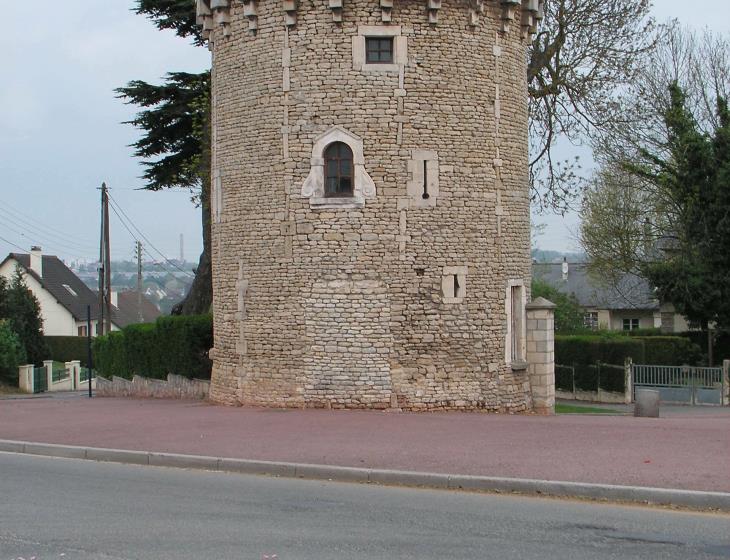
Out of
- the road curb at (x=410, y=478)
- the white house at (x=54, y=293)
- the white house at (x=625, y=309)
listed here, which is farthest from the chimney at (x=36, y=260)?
the road curb at (x=410, y=478)

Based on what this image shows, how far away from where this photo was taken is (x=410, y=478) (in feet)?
37.2

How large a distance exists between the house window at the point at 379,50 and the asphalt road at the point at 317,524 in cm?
982

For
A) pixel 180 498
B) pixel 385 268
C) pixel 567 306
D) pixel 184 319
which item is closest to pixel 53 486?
pixel 180 498

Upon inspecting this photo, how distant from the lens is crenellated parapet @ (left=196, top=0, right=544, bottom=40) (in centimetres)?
1873

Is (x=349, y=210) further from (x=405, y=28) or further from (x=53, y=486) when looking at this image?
(x=53, y=486)

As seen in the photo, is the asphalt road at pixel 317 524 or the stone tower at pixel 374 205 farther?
the stone tower at pixel 374 205

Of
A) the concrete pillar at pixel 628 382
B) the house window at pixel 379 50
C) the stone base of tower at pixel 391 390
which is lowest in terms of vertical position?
the concrete pillar at pixel 628 382

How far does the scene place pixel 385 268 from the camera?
18.7 meters

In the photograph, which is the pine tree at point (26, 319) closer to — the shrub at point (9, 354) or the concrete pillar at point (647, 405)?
the shrub at point (9, 354)

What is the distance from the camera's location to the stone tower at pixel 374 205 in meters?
18.8

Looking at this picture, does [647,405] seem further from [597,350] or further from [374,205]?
[597,350]

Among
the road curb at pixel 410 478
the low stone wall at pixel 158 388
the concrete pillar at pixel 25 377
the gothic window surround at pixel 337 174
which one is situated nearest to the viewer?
the road curb at pixel 410 478

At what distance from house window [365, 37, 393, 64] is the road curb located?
905cm

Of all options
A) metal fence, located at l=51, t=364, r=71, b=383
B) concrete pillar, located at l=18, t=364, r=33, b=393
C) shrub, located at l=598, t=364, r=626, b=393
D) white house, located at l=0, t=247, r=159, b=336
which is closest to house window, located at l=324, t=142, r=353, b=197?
shrub, located at l=598, t=364, r=626, b=393
